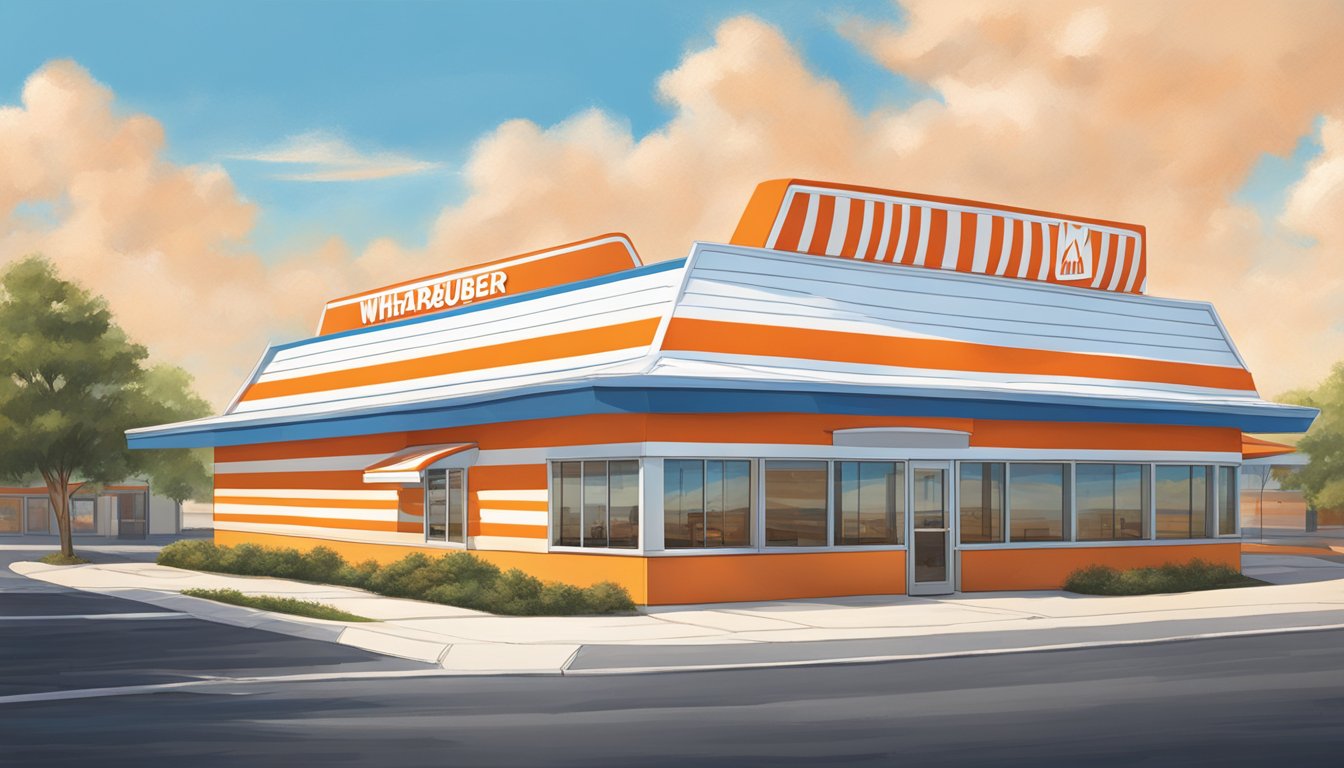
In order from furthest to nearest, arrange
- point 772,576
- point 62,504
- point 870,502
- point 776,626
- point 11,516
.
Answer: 1. point 11,516
2. point 62,504
3. point 870,502
4. point 772,576
5. point 776,626

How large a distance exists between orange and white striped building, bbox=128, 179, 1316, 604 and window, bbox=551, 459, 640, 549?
0.04m

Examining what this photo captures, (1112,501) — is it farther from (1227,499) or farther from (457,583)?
(457,583)

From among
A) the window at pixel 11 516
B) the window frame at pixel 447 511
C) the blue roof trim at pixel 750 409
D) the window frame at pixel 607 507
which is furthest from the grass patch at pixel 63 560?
the window at pixel 11 516

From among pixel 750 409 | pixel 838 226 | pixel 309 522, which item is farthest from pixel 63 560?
pixel 750 409

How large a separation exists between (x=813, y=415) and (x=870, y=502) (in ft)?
6.74

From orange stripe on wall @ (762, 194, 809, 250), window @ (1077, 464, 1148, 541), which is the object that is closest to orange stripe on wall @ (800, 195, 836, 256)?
orange stripe on wall @ (762, 194, 809, 250)

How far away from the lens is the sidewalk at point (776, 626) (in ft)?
59.6

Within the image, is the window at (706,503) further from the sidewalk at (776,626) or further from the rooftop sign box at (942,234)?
the rooftop sign box at (942,234)

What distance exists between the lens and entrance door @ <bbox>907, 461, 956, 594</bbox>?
27359 mm

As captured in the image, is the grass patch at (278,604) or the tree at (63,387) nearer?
the grass patch at (278,604)

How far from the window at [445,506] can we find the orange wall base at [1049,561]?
10032 mm

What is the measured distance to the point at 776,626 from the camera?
21.7 metres

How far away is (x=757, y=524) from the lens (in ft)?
84.2

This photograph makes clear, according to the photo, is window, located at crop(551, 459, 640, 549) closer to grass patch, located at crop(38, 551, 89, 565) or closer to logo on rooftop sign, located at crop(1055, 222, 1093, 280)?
logo on rooftop sign, located at crop(1055, 222, 1093, 280)
